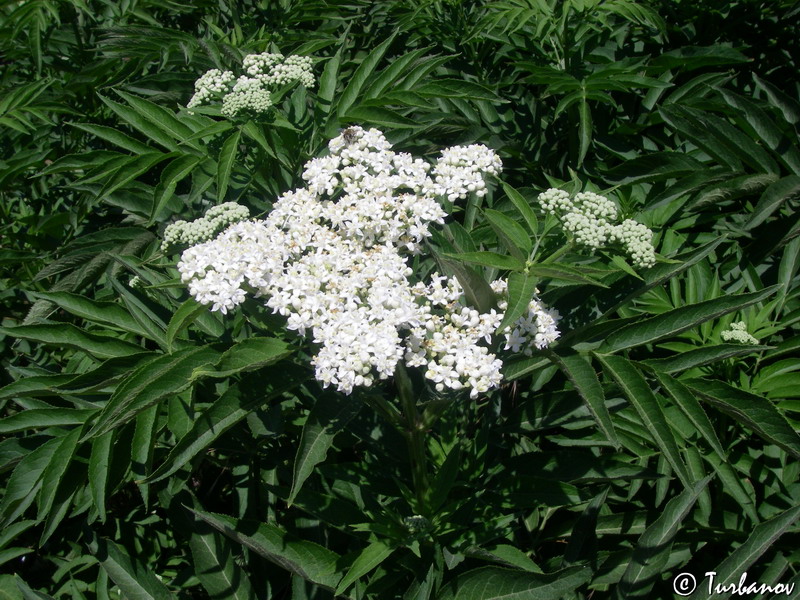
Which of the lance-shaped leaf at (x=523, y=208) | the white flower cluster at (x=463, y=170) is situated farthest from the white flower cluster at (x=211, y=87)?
the lance-shaped leaf at (x=523, y=208)

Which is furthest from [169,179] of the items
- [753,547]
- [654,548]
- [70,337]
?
[753,547]

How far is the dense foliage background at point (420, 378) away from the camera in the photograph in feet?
6.34

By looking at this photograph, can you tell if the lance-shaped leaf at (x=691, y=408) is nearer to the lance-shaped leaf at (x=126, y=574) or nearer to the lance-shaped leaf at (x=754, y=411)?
the lance-shaped leaf at (x=754, y=411)

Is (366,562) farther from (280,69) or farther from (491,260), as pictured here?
(280,69)

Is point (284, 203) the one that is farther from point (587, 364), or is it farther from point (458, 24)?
point (458, 24)

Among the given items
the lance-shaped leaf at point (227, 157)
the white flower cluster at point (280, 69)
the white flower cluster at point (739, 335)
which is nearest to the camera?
Answer: the lance-shaped leaf at point (227, 157)

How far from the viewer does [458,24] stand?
357cm

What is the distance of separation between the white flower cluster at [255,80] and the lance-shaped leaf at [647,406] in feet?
5.08

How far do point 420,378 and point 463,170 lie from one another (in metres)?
0.79

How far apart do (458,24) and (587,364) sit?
2.54m

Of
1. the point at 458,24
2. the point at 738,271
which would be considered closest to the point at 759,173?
the point at 738,271

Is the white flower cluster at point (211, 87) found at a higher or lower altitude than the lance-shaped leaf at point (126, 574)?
higher

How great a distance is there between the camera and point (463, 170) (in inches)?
86.3

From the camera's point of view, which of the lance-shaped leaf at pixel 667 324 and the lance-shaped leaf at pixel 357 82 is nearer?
the lance-shaped leaf at pixel 667 324
